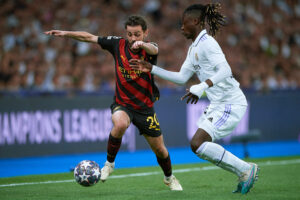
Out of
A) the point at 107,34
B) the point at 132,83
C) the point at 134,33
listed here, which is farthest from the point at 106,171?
the point at 107,34

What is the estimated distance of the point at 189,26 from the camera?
6512 mm

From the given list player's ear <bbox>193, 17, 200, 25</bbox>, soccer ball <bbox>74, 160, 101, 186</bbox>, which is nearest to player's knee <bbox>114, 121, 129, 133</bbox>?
soccer ball <bbox>74, 160, 101, 186</bbox>

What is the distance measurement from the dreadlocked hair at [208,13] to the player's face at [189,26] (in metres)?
0.08

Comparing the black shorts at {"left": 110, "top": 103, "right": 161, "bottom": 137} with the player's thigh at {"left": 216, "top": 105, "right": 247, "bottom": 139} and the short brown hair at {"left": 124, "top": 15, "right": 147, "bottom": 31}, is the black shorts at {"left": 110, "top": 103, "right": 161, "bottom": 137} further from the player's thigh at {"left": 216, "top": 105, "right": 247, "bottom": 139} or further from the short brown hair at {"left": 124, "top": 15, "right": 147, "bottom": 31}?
the short brown hair at {"left": 124, "top": 15, "right": 147, "bottom": 31}

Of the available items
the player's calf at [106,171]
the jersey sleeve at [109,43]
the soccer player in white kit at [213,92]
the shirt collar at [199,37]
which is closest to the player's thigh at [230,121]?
the soccer player in white kit at [213,92]

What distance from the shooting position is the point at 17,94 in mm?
12602

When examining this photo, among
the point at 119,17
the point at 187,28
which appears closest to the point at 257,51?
the point at 119,17

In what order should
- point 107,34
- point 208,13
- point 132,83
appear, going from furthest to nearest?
1. point 107,34
2. point 132,83
3. point 208,13

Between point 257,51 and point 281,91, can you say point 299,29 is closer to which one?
point 257,51

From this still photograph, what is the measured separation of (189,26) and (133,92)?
3.97ft

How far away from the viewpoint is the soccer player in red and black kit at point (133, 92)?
6.82 m

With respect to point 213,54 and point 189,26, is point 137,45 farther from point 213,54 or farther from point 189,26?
point 213,54

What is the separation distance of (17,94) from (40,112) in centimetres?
74

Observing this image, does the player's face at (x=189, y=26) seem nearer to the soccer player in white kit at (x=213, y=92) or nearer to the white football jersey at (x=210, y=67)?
the soccer player in white kit at (x=213, y=92)
